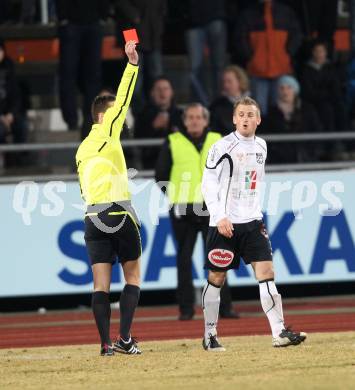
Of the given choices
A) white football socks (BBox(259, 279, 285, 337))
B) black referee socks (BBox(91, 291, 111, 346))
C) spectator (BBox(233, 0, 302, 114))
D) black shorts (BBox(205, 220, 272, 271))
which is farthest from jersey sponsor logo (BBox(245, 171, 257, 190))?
spectator (BBox(233, 0, 302, 114))

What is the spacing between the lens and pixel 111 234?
1077cm

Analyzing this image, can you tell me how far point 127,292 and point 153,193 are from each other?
4.94 meters

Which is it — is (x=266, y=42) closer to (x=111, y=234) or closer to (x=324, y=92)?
(x=324, y=92)

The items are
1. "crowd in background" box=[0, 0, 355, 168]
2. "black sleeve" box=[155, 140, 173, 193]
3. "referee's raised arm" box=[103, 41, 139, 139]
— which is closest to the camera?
"referee's raised arm" box=[103, 41, 139, 139]

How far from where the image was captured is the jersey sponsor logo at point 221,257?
10914 millimetres

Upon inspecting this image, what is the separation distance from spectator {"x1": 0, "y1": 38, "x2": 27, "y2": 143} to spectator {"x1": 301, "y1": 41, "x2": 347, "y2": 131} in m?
3.58

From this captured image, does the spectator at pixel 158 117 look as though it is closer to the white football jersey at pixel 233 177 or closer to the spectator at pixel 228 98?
the spectator at pixel 228 98

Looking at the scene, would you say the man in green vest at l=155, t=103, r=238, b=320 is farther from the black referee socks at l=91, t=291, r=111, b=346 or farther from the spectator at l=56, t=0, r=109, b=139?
the black referee socks at l=91, t=291, r=111, b=346

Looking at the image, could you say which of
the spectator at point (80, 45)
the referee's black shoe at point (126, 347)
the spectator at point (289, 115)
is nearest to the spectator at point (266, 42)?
the spectator at point (289, 115)

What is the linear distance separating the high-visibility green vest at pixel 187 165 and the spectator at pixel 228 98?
62.7 inches

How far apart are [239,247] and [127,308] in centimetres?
101

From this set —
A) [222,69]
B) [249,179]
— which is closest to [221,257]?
[249,179]

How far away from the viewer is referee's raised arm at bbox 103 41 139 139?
10633 millimetres

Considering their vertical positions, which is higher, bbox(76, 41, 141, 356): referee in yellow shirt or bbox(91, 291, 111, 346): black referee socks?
bbox(76, 41, 141, 356): referee in yellow shirt
